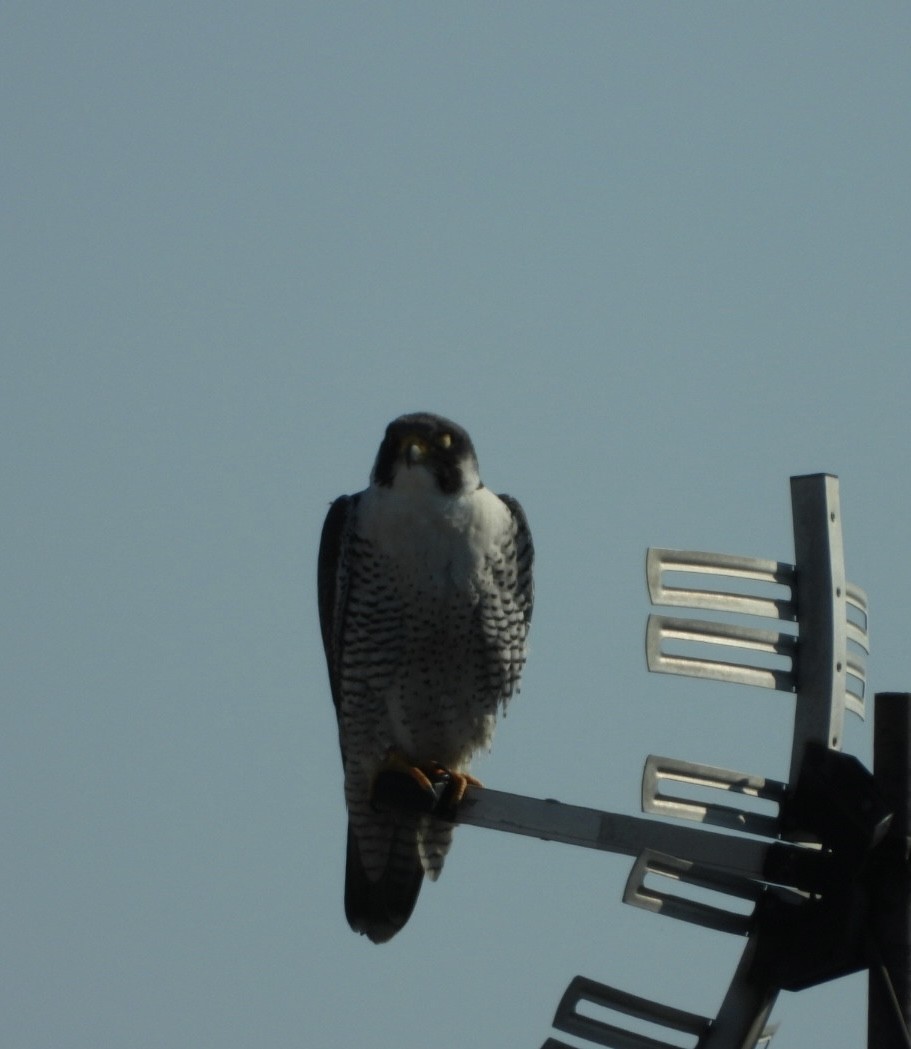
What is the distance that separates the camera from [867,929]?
4.68 meters

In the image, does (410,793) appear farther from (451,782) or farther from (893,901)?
(893,901)

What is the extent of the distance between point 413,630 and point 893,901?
3.00 m

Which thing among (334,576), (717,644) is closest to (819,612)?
(717,644)

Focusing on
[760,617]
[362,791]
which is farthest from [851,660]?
[362,791]

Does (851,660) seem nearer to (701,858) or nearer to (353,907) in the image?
(701,858)

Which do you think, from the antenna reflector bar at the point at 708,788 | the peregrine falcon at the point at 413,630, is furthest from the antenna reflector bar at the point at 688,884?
the peregrine falcon at the point at 413,630

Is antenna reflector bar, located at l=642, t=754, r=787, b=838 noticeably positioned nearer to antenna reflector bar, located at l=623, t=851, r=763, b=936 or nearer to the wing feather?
antenna reflector bar, located at l=623, t=851, r=763, b=936

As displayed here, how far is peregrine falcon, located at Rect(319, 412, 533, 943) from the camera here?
7.28m

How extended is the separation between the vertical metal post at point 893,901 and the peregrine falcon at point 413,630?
8.55ft

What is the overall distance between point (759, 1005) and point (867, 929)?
0.46m

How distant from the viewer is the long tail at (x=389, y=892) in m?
7.66

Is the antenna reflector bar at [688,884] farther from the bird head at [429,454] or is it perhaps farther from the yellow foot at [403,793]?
the bird head at [429,454]

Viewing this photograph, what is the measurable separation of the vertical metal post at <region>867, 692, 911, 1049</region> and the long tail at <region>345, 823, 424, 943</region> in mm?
3211

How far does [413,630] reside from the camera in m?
7.32
